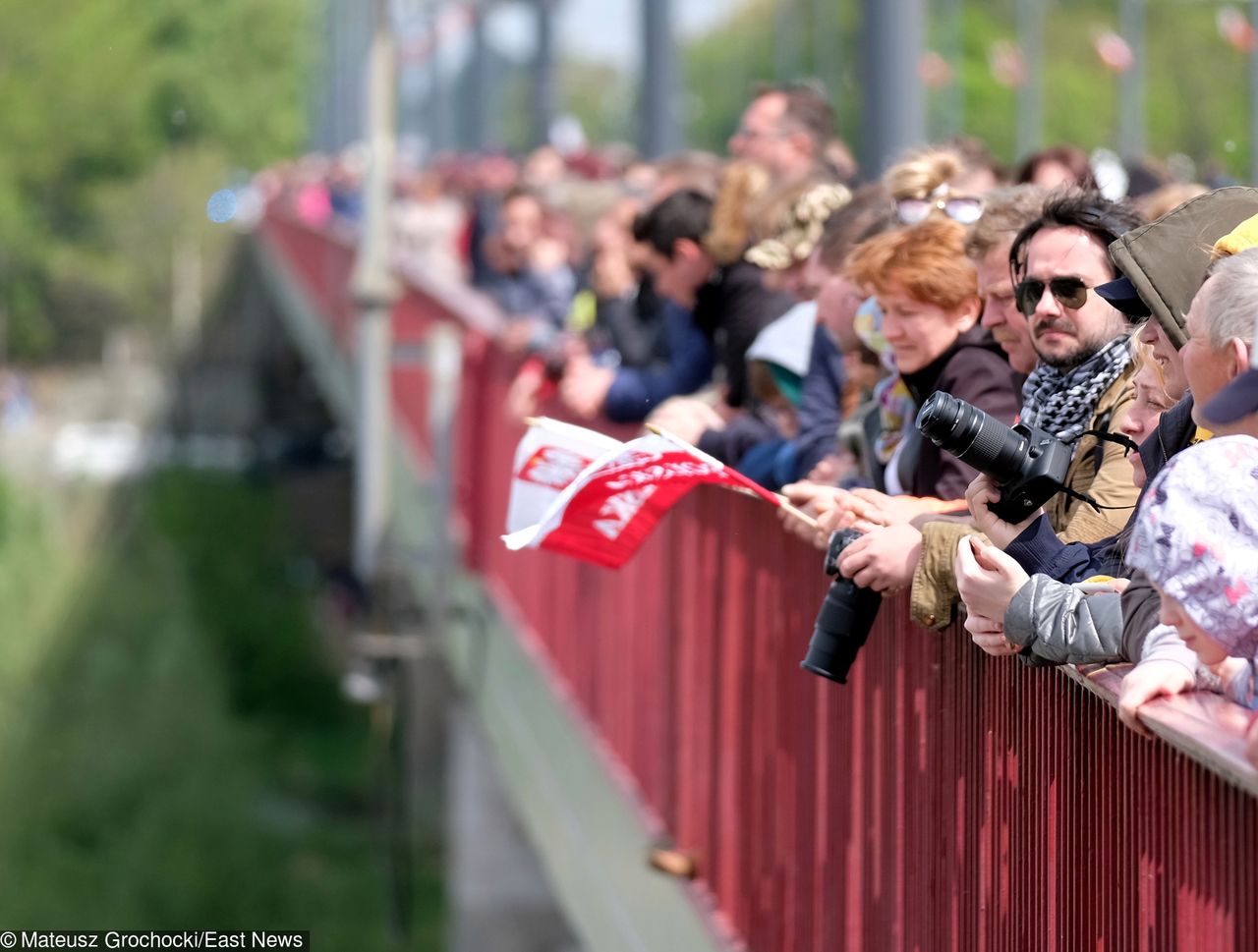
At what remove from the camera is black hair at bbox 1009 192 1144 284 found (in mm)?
3869

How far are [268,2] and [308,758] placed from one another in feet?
178

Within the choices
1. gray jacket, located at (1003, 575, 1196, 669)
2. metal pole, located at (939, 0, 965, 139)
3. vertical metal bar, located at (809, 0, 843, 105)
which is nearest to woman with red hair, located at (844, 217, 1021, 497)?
gray jacket, located at (1003, 575, 1196, 669)

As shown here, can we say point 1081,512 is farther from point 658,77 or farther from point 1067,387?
point 658,77

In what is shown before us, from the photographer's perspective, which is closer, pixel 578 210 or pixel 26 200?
pixel 578 210

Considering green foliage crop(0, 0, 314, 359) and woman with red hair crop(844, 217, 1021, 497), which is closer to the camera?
woman with red hair crop(844, 217, 1021, 497)

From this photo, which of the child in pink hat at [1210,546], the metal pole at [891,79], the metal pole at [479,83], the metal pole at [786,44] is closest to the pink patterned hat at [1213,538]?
the child in pink hat at [1210,546]

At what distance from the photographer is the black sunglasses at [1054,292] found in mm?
3809

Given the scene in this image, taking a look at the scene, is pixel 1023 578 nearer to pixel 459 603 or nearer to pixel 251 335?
pixel 459 603

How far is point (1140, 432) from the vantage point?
11.8 ft

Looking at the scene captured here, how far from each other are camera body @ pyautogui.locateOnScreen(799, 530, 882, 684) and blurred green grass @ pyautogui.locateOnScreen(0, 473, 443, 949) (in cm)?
1972

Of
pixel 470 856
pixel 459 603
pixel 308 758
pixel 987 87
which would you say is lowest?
pixel 308 758

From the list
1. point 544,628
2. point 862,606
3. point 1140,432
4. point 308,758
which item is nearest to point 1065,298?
point 1140,432

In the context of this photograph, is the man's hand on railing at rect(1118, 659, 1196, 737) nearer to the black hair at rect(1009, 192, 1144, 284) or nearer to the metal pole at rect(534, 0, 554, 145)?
the black hair at rect(1009, 192, 1144, 284)

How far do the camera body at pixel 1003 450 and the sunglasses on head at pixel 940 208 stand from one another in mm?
908
